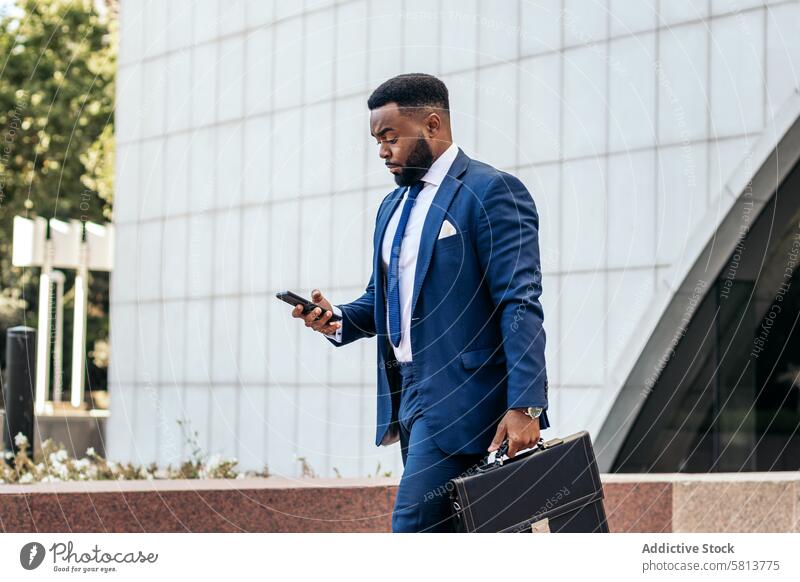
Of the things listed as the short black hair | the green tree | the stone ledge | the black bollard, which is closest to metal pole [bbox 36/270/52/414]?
the black bollard

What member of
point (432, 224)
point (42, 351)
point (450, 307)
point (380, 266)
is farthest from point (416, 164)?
point (42, 351)

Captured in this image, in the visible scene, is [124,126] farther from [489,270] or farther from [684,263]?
[489,270]

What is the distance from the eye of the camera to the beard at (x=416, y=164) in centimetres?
440

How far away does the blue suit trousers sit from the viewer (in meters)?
4.28

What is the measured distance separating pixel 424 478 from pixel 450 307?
0.55 m

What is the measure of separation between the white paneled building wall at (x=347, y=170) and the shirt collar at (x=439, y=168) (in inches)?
189

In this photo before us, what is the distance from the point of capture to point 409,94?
4387 millimetres

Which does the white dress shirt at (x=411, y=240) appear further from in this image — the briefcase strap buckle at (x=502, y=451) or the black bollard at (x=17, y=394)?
the black bollard at (x=17, y=394)

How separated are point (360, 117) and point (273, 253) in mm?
1992

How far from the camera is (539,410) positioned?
13.7 ft

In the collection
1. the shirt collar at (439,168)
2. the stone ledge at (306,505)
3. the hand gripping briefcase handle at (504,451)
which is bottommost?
the stone ledge at (306,505)

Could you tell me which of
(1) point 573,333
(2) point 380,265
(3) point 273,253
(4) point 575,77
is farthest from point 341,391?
(2) point 380,265

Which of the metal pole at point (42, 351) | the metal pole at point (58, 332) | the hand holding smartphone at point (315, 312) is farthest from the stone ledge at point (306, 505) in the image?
the metal pole at point (58, 332)

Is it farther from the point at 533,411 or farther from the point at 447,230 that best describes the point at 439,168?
the point at 533,411
